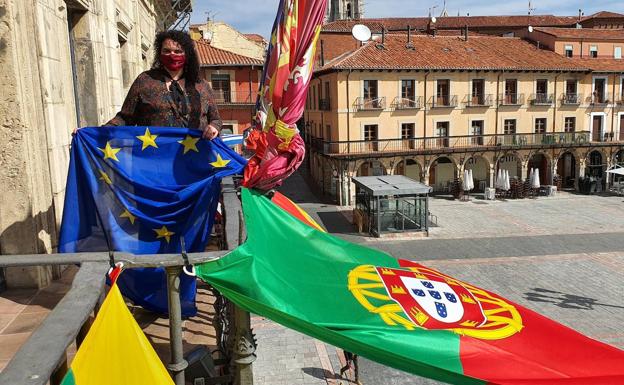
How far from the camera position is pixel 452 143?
3600 centimetres

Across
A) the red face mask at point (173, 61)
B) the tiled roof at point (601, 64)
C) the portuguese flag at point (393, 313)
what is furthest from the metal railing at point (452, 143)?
the portuguese flag at point (393, 313)

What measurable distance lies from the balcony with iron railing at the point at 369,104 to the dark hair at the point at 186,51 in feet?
97.7

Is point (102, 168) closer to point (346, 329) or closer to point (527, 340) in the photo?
point (346, 329)

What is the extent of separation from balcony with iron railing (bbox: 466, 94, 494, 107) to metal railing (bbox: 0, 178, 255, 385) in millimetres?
34813

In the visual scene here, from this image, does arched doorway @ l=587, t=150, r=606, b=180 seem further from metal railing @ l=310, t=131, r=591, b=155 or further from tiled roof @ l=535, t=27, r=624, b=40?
tiled roof @ l=535, t=27, r=624, b=40

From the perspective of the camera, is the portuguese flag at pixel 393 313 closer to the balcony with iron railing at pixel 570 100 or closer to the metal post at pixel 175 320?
the metal post at pixel 175 320

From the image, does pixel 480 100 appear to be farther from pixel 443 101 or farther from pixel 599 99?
pixel 599 99

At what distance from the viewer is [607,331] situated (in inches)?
562

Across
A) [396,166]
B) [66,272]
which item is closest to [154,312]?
[66,272]

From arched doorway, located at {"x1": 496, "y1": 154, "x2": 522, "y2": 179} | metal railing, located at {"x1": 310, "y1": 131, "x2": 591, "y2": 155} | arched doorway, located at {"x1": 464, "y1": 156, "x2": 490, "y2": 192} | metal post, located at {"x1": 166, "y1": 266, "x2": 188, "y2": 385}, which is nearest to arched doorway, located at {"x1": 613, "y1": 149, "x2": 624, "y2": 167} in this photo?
metal railing, located at {"x1": 310, "y1": 131, "x2": 591, "y2": 155}

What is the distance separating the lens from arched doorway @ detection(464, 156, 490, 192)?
38.1 m

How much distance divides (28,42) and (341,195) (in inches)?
1181

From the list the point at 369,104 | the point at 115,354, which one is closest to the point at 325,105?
the point at 369,104

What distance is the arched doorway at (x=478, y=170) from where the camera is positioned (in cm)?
3812
